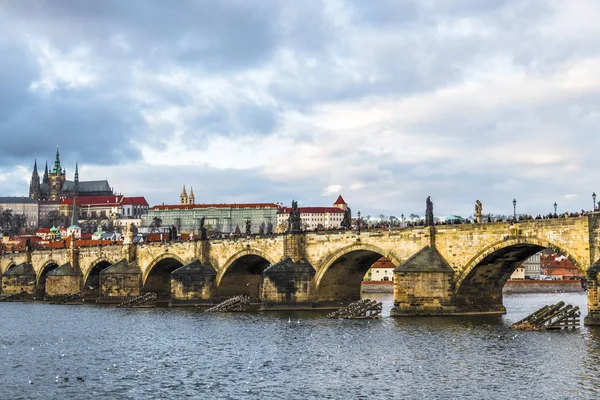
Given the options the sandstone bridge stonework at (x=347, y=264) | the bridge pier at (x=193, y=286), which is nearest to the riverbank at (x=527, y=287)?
the sandstone bridge stonework at (x=347, y=264)

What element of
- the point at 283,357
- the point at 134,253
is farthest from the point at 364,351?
the point at 134,253

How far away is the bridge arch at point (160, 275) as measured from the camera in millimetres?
85062

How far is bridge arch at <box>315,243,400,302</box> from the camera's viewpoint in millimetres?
61822

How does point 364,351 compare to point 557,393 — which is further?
point 364,351

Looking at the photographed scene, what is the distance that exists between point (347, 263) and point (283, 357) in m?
26.4

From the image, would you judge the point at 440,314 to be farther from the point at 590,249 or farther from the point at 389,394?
the point at 389,394

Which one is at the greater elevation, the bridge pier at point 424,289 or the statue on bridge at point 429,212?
the statue on bridge at point 429,212

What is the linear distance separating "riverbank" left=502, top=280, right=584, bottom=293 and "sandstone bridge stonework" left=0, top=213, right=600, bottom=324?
5136 cm

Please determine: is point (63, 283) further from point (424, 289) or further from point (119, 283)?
point (424, 289)

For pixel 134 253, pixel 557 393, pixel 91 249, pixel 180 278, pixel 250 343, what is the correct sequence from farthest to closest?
pixel 91 249, pixel 134 253, pixel 180 278, pixel 250 343, pixel 557 393

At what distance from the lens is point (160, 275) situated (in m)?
88.8

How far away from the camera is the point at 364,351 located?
39.2 meters

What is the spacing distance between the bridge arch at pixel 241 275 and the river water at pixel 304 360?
18.2 metres

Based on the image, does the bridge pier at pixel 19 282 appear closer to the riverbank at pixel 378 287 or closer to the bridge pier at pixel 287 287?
the riverbank at pixel 378 287
